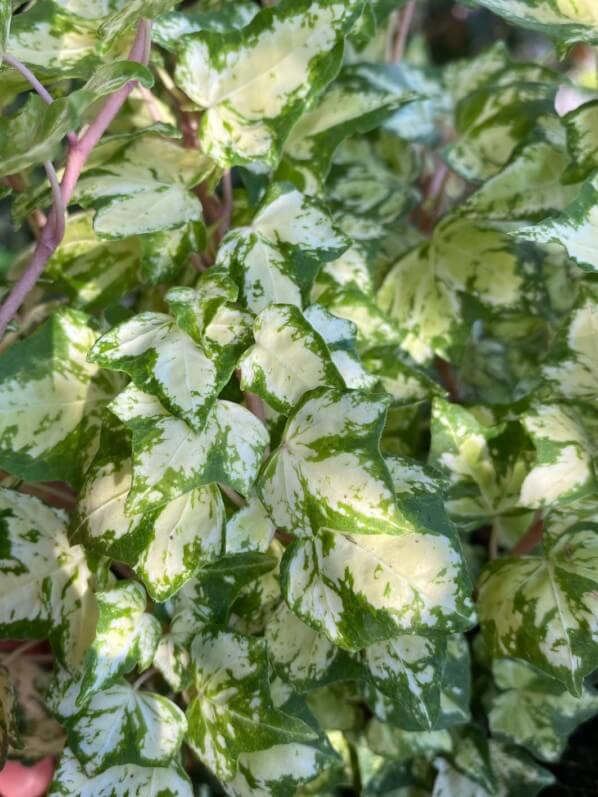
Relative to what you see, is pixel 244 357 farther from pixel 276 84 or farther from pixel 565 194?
pixel 565 194

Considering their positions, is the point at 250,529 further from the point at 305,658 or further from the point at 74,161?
the point at 74,161

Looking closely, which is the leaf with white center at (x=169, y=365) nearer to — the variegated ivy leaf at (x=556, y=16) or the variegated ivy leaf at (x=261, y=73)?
the variegated ivy leaf at (x=261, y=73)

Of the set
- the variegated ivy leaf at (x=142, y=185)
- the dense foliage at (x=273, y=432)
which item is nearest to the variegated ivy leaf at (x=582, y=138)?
the dense foliage at (x=273, y=432)

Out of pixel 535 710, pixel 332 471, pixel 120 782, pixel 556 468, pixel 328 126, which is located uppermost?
pixel 328 126

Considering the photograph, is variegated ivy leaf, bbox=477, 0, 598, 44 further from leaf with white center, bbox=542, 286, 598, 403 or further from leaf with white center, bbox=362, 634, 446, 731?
leaf with white center, bbox=362, 634, 446, 731

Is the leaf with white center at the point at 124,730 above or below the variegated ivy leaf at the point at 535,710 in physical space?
above

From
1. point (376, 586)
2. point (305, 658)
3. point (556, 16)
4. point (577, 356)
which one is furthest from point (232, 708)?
point (556, 16)
